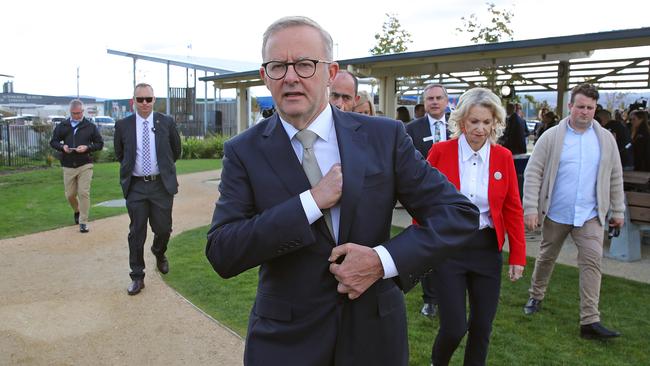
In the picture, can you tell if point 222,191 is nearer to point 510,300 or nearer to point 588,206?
point 588,206

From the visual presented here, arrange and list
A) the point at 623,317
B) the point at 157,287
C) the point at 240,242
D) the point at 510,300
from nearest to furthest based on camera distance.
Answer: the point at 240,242
the point at 623,317
the point at 510,300
the point at 157,287

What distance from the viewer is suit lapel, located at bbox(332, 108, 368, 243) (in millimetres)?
1834

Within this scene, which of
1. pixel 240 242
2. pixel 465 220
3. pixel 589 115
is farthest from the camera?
pixel 589 115

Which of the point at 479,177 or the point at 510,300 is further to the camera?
the point at 510,300

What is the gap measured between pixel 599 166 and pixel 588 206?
1.15 ft

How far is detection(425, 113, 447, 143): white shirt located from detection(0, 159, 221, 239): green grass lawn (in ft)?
23.0

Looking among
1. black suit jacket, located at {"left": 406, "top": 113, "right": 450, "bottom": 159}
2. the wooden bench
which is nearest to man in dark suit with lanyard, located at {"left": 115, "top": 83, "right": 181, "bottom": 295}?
black suit jacket, located at {"left": 406, "top": 113, "right": 450, "bottom": 159}

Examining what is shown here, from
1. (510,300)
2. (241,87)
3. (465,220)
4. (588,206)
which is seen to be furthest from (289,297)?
(241,87)

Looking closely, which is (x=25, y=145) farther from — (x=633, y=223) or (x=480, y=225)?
(x=480, y=225)

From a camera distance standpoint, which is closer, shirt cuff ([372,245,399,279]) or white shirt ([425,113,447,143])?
shirt cuff ([372,245,399,279])

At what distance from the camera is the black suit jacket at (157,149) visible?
19.8ft

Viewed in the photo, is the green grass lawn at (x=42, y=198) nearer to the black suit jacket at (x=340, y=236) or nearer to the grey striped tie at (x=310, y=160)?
the black suit jacket at (x=340, y=236)

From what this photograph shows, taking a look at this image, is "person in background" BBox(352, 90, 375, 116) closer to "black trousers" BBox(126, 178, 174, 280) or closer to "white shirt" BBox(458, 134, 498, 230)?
"white shirt" BBox(458, 134, 498, 230)

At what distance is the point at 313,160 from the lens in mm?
1940
